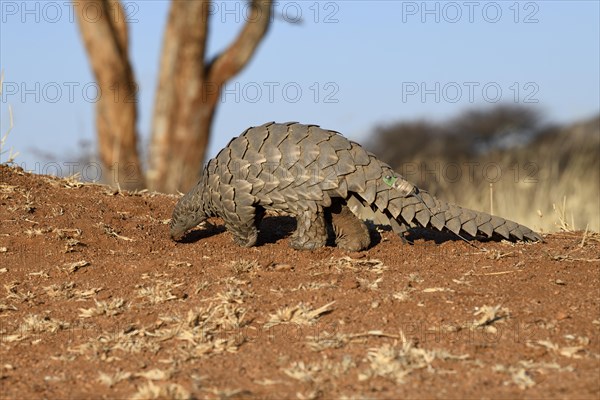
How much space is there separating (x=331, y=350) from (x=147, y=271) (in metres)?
1.71

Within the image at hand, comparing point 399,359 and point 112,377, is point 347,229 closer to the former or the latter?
point 399,359

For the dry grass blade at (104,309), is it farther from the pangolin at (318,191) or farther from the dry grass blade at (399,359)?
the dry grass blade at (399,359)

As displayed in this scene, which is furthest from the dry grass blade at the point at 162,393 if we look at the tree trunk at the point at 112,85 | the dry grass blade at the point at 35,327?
the tree trunk at the point at 112,85

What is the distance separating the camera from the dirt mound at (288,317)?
3.51 meters

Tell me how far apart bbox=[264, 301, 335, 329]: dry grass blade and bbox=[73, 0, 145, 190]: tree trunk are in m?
7.87

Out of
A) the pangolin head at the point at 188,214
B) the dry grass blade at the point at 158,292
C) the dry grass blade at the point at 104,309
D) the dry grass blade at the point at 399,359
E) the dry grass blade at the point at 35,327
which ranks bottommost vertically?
the dry grass blade at the point at 399,359

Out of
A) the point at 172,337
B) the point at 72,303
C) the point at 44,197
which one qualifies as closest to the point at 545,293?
the point at 172,337

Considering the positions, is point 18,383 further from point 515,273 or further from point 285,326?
point 515,273

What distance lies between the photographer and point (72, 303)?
464cm

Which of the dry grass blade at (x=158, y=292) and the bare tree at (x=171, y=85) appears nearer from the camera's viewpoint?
the dry grass blade at (x=158, y=292)

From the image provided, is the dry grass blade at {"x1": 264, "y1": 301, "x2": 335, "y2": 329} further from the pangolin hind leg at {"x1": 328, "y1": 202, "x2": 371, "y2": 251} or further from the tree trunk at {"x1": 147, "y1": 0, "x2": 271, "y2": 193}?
the tree trunk at {"x1": 147, "y1": 0, "x2": 271, "y2": 193}

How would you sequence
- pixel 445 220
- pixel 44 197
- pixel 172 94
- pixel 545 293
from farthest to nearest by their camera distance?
pixel 172 94 → pixel 44 197 → pixel 445 220 → pixel 545 293

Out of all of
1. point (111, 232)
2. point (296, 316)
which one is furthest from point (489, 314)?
point (111, 232)

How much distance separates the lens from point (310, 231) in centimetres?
539
